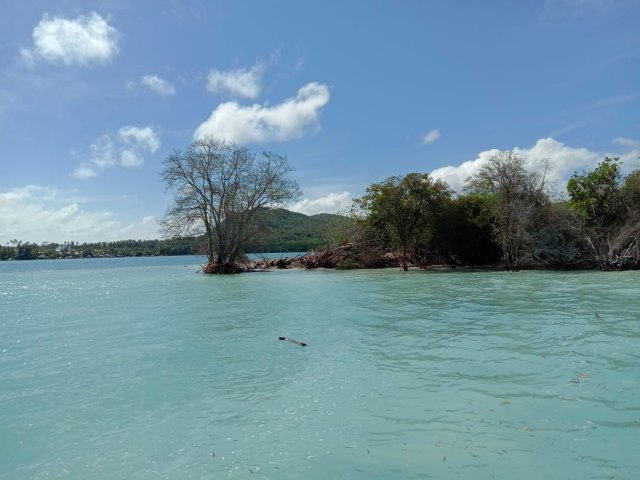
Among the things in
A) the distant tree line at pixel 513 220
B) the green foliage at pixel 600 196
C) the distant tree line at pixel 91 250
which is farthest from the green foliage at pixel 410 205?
the distant tree line at pixel 91 250

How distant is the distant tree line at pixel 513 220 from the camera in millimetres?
30453

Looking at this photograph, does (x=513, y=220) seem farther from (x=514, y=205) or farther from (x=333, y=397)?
(x=333, y=397)

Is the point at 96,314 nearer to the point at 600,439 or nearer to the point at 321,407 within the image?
the point at 321,407

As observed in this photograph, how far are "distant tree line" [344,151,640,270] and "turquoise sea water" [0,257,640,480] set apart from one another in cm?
1788

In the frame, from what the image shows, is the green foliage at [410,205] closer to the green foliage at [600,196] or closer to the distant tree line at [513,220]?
the distant tree line at [513,220]

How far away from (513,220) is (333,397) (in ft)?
91.3

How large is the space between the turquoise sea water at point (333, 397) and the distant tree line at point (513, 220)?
17.9 meters

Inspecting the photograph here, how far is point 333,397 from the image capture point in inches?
263

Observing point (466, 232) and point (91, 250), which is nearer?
point (466, 232)

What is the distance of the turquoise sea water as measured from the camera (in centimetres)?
470

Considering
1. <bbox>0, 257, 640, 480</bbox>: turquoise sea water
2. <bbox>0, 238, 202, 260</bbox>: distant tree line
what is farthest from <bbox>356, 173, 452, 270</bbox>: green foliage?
<bbox>0, 238, 202, 260</bbox>: distant tree line

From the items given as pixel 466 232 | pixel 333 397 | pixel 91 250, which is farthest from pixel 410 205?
pixel 91 250

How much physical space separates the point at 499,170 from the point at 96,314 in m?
27.7

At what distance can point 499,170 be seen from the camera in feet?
108
